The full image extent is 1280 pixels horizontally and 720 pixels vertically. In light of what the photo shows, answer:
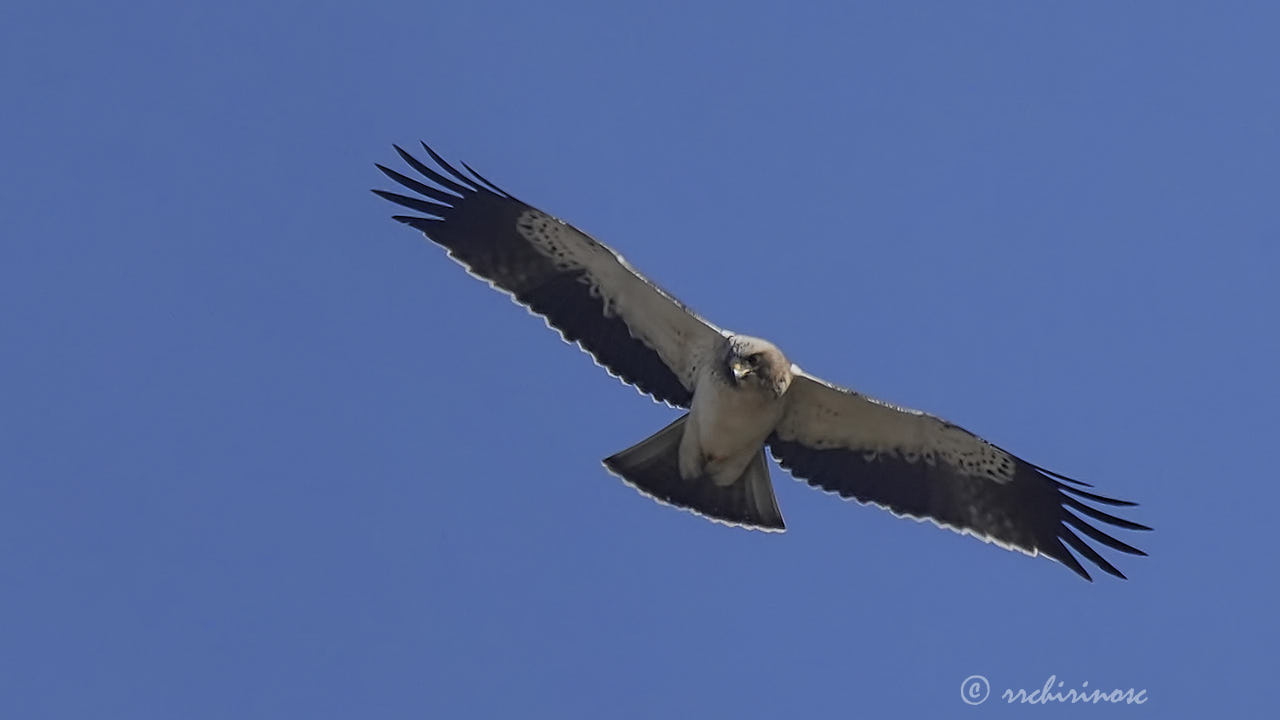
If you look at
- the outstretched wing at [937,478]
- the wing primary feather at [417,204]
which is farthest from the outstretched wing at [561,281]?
the outstretched wing at [937,478]

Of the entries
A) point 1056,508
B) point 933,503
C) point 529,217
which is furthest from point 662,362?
point 1056,508

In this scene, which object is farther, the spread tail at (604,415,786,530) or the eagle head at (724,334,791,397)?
the spread tail at (604,415,786,530)

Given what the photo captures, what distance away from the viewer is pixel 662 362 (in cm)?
1066

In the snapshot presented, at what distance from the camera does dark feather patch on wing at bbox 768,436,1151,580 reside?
10672 millimetres

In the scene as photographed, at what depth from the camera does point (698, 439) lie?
1027 centimetres

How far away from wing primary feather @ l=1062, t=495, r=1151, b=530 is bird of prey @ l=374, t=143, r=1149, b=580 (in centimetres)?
1

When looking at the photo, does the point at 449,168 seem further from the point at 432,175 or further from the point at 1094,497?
the point at 1094,497

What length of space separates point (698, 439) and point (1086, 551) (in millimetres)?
3004

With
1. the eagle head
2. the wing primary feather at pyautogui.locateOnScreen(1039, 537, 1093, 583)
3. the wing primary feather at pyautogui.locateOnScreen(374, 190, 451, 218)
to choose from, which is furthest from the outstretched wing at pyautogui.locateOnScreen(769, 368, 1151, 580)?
the wing primary feather at pyautogui.locateOnScreen(374, 190, 451, 218)

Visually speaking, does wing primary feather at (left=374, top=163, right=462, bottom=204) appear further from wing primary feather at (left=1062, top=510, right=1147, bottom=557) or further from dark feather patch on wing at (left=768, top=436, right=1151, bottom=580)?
wing primary feather at (left=1062, top=510, right=1147, bottom=557)

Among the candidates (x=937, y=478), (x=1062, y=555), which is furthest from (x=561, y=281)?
(x=1062, y=555)

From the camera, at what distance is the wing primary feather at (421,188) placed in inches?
424

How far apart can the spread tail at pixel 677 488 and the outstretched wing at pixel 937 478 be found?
0.44 m

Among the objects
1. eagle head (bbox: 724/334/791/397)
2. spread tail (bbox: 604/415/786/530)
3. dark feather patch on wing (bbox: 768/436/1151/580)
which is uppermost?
dark feather patch on wing (bbox: 768/436/1151/580)
